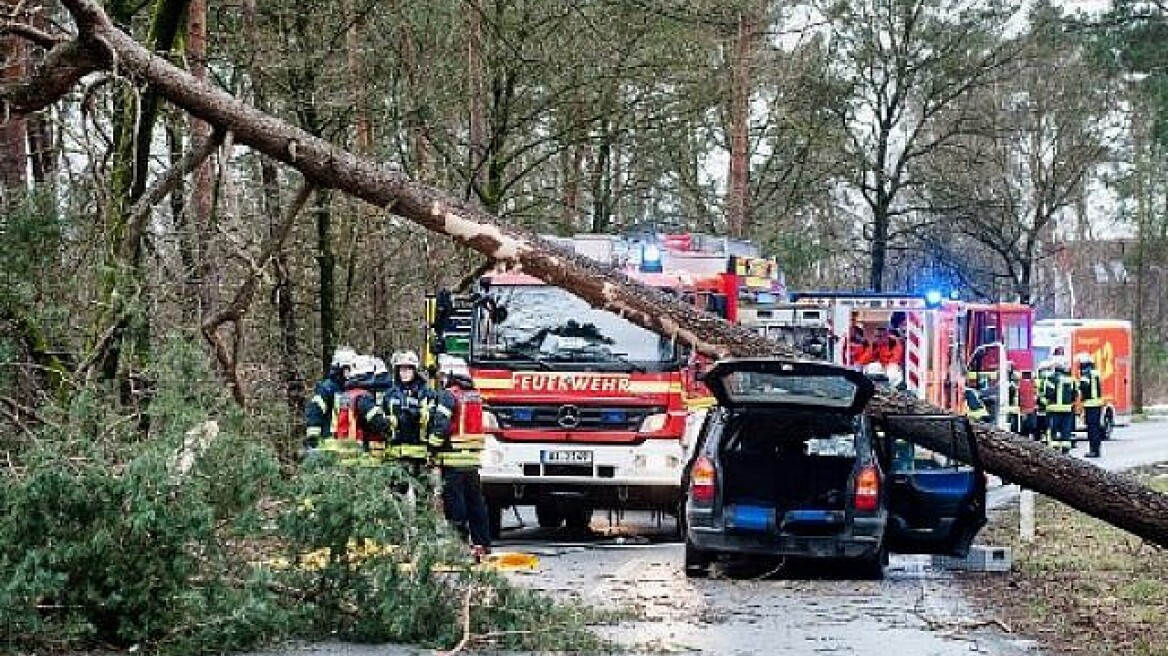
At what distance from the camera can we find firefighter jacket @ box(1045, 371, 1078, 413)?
84.7ft

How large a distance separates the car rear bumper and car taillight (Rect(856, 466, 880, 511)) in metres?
0.11

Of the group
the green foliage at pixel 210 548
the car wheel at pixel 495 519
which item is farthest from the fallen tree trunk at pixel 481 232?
the car wheel at pixel 495 519

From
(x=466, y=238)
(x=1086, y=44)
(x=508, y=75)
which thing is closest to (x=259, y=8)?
(x=508, y=75)

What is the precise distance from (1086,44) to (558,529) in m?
15.7

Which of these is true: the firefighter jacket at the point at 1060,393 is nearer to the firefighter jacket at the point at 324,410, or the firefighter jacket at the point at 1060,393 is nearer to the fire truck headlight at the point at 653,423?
the fire truck headlight at the point at 653,423

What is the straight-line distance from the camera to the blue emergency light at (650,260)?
615 inches

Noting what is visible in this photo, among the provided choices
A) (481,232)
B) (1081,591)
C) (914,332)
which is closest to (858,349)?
(914,332)

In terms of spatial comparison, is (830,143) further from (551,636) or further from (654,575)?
(551,636)

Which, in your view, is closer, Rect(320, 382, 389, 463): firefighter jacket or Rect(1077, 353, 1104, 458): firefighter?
Rect(320, 382, 389, 463): firefighter jacket

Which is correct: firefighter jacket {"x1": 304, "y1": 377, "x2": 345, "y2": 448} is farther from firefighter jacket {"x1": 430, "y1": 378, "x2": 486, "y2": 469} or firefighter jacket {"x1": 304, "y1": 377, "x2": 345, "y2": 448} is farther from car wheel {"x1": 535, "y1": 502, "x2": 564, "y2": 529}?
car wheel {"x1": 535, "y1": 502, "x2": 564, "y2": 529}

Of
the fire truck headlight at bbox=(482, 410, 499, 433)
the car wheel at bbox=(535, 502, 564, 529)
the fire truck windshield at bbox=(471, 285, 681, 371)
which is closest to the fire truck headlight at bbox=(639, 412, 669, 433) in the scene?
the fire truck windshield at bbox=(471, 285, 681, 371)

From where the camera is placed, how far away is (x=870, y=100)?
3762 cm

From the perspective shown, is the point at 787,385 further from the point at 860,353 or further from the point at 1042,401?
the point at 1042,401

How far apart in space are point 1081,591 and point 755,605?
2485 mm
